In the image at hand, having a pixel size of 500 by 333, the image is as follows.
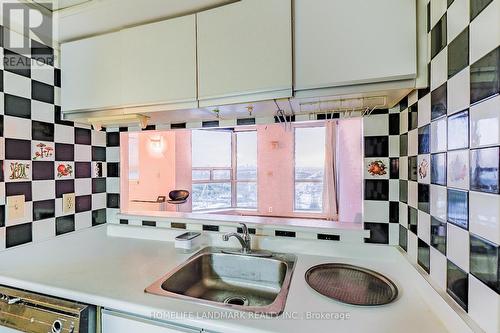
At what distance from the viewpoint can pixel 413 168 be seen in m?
1.01

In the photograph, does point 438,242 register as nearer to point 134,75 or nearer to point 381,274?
point 381,274

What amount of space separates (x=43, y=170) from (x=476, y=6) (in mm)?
1854

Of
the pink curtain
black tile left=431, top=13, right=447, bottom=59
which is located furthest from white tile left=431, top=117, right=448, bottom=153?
the pink curtain

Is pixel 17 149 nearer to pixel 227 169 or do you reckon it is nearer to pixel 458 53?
pixel 458 53

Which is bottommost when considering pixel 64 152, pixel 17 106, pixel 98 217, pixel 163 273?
pixel 163 273

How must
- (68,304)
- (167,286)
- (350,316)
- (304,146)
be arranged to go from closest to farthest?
(350,316)
(68,304)
(167,286)
(304,146)

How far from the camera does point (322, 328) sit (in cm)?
70

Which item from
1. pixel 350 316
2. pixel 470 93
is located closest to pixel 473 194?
pixel 470 93

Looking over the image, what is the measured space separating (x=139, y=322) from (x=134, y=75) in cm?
106

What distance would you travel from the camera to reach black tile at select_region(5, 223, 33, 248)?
1118mm

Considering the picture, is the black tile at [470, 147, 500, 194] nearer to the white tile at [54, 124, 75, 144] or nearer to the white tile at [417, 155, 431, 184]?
the white tile at [417, 155, 431, 184]

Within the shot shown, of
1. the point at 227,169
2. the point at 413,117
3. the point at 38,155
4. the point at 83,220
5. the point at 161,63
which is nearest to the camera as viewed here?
the point at 413,117

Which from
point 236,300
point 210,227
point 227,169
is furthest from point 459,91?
point 227,169

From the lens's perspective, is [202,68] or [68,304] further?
[202,68]
